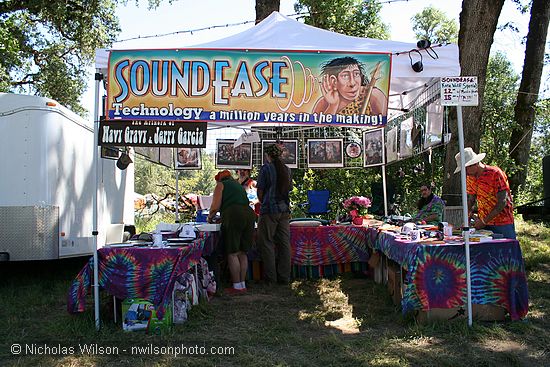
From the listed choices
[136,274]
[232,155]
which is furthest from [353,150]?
[136,274]

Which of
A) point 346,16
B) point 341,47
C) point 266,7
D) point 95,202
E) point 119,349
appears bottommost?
point 119,349

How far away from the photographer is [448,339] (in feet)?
13.8

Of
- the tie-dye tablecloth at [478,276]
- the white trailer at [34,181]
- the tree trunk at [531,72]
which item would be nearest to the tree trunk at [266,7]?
the white trailer at [34,181]

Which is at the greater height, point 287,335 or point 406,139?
point 406,139

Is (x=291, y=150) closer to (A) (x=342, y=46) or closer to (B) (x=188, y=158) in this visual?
(B) (x=188, y=158)

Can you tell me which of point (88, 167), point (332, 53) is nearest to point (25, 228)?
point (88, 167)

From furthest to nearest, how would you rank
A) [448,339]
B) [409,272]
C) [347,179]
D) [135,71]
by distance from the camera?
[347,179]
[135,71]
[409,272]
[448,339]

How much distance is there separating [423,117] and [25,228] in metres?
4.90

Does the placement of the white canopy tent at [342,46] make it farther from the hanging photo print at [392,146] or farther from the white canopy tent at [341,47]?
the hanging photo print at [392,146]

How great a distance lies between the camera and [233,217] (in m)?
6.15

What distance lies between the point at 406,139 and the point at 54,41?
15.3 m

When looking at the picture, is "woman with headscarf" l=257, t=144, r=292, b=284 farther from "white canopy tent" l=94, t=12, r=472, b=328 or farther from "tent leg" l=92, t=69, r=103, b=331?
"tent leg" l=92, t=69, r=103, b=331

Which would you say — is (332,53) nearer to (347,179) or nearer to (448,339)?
(448,339)

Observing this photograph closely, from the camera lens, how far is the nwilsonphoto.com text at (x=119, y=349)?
4.03 metres
